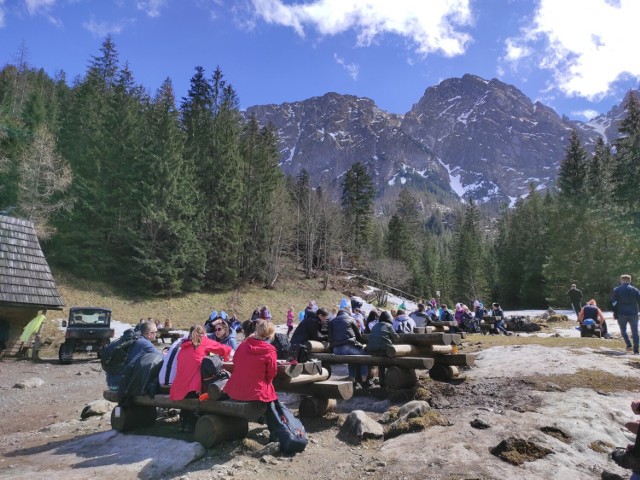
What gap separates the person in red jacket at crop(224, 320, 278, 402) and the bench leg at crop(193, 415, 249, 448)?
385 mm

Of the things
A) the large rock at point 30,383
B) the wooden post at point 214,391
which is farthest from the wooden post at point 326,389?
the large rock at point 30,383

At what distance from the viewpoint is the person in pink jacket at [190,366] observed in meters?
6.01

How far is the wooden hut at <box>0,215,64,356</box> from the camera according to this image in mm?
16000

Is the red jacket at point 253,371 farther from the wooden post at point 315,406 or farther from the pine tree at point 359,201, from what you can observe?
the pine tree at point 359,201

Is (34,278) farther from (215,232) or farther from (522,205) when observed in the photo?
(522,205)

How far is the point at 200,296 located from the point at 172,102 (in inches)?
836

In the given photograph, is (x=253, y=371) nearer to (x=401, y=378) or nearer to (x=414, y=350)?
(x=401, y=378)

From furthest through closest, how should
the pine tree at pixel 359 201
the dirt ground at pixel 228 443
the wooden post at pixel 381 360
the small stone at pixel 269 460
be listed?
the pine tree at pixel 359 201, the wooden post at pixel 381 360, the small stone at pixel 269 460, the dirt ground at pixel 228 443

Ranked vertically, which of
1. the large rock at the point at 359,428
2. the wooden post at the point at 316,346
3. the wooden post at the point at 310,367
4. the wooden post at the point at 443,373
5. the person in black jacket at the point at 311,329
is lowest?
the large rock at the point at 359,428

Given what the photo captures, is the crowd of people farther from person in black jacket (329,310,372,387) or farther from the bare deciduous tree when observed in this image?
the bare deciduous tree

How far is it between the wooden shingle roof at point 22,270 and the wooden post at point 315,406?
13947mm

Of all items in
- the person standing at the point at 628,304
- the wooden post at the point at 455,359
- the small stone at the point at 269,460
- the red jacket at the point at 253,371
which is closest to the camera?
the small stone at the point at 269,460

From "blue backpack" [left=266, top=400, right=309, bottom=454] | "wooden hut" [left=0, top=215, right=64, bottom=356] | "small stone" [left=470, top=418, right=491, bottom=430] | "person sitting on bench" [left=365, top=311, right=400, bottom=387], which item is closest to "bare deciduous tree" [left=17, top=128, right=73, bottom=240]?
"wooden hut" [left=0, top=215, right=64, bottom=356]

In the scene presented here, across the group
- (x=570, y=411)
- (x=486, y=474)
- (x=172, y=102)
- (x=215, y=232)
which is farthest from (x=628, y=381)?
(x=172, y=102)
